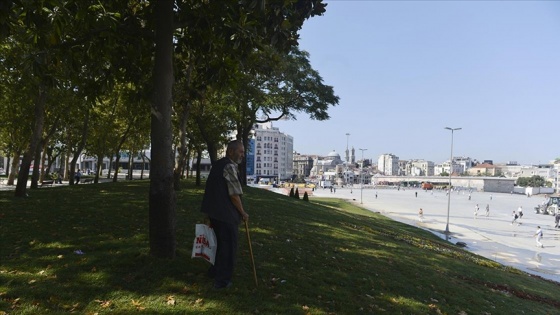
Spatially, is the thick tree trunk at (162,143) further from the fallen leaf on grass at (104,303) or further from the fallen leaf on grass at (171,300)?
the fallen leaf on grass at (104,303)

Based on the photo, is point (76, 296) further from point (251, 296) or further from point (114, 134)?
point (114, 134)

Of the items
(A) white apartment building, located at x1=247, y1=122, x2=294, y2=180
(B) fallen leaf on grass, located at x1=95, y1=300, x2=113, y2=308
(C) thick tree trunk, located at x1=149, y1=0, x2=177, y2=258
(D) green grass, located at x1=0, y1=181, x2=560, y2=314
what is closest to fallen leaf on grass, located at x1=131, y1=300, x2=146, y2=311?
(D) green grass, located at x1=0, y1=181, x2=560, y2=314

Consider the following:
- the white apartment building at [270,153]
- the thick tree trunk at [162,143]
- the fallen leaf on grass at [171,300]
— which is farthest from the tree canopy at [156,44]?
the white apartment building at [270,153]

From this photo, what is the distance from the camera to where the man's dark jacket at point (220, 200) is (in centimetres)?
522

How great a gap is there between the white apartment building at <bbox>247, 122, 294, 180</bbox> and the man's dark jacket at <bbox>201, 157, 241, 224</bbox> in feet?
515

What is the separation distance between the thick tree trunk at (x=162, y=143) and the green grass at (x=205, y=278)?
21.2 inches

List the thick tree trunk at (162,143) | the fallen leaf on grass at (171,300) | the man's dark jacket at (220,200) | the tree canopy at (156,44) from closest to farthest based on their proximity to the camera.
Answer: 1. the fallen leaf on grass at (171,300)
2. the man's dark jacket at (220,200)
3. the tree canopy at (156,44)
4. the thick tree trunk at (162,143)

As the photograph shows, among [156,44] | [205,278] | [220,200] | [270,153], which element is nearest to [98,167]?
[156,44]

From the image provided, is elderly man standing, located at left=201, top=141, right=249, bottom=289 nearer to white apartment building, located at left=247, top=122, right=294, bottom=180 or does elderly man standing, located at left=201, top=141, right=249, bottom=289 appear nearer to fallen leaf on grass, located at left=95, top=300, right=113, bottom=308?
fallen leaf on grass, located at left=95, top=300, right=113, bottom=308

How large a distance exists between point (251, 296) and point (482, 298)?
5.54 m

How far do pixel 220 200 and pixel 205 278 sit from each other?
4.09ft

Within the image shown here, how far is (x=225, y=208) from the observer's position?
5227mm

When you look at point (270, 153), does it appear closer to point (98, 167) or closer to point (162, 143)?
point (98, 167)

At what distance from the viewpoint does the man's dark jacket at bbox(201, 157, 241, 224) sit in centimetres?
522
